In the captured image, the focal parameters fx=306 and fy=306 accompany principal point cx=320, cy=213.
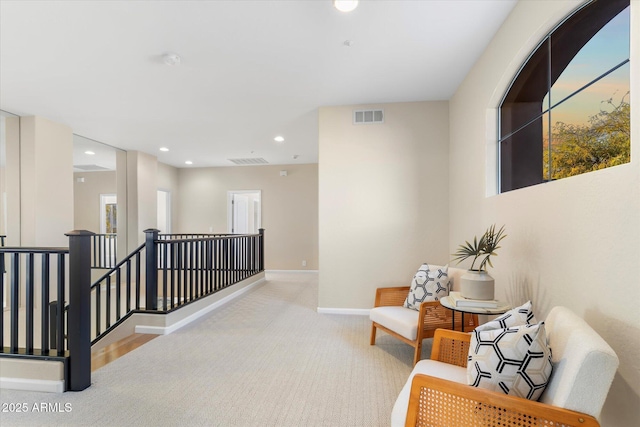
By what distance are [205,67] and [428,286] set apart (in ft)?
9.85

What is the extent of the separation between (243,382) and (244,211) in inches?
257

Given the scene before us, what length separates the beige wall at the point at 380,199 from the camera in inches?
153

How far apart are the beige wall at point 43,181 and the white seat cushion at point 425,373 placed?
205 inches

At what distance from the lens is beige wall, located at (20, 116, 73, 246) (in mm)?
4309

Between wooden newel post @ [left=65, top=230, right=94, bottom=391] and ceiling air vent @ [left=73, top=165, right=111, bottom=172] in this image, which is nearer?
wooden newel post @ [left=65, top=230, right=94, bottom=391]

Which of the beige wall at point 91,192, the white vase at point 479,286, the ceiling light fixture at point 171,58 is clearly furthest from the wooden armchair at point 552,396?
the beige wall at point 91,192

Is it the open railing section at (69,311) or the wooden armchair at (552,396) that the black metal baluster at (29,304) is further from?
the wooden armchair at (552,396)

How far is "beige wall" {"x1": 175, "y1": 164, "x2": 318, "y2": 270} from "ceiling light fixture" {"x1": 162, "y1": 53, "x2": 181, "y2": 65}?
16.6 ft

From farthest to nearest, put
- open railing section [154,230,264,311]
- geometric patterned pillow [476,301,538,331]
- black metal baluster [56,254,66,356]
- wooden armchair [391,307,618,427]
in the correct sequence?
open railing section [154,230,264,311], black metal baluster [56,254,66,356], geometric patterned pillow [476,301,538,331], wooden armchair [391,307,618,427]

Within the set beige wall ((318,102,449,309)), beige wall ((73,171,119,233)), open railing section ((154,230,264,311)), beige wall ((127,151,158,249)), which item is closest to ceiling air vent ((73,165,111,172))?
beige wall ((73,171,119,233))

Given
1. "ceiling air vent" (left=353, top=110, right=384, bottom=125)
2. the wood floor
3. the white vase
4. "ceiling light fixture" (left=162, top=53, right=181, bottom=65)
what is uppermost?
"ceiling light fixture" (left=162, top=53, right=181, bottom=65)

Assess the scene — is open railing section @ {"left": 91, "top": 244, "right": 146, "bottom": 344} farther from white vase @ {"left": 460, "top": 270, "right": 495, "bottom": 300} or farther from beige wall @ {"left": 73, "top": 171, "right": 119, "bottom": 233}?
white vase @ {"left": 460, "top": 270, "right": 495, "bottom": 300}

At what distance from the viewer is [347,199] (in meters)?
4.01

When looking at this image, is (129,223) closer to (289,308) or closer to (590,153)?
(289,308)
